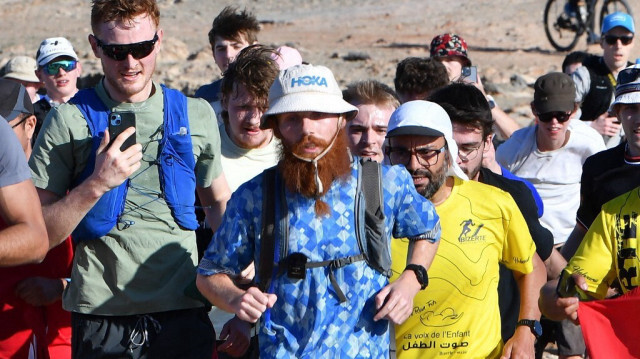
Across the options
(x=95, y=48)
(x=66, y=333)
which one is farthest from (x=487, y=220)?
(x=66, y=333)

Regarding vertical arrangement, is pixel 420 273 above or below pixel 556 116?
below

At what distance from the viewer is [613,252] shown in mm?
4371

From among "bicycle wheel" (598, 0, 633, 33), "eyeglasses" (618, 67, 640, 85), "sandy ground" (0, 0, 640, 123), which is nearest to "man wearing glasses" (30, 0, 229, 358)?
"eyeglasses" (618, 67, 640, 85)

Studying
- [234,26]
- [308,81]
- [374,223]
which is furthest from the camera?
[234,26]

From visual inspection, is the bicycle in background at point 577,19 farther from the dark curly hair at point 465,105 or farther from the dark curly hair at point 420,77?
the dark curly hair at point 465,105

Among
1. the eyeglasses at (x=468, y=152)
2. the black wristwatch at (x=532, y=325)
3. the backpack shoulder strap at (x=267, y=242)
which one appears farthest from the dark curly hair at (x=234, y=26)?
the backpack shoulder strap at (x=267, y=242)

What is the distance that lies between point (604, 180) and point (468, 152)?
2.69ft

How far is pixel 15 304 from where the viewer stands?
5.16 metres

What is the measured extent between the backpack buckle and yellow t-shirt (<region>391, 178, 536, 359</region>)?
2.90 feet

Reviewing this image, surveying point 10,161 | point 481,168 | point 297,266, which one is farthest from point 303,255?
point 481,168

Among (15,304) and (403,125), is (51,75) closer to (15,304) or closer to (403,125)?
(15,304)

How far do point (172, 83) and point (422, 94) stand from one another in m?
9.70

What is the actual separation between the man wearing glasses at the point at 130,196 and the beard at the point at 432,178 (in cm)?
101

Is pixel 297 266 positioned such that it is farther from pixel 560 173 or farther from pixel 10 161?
pixel 560 173
